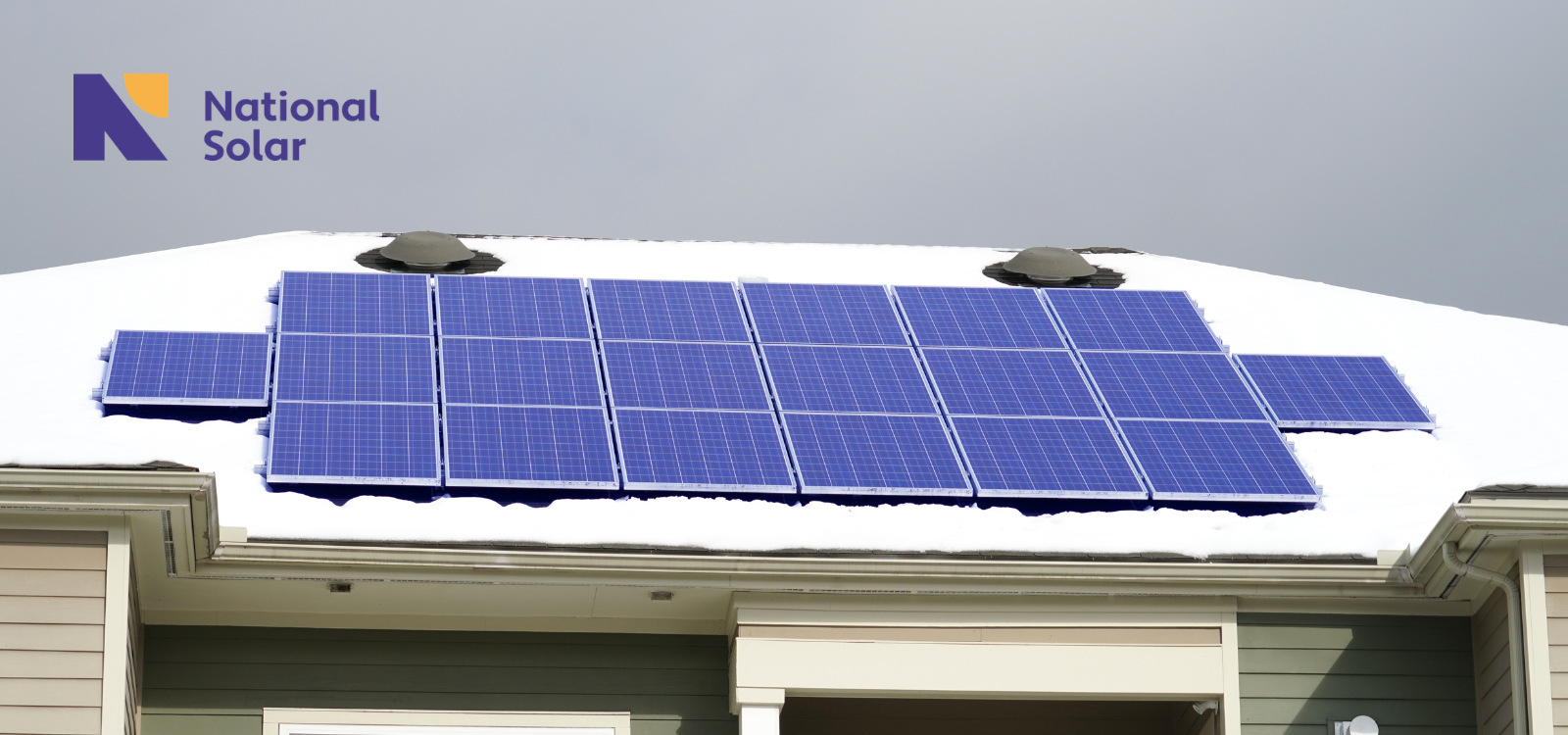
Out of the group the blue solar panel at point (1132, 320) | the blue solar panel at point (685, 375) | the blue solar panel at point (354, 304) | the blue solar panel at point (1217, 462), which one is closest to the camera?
the blue solar panel at point (1217, 462)

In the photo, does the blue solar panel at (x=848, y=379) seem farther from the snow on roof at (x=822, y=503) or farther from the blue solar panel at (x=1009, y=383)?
the snow on roof at (x=822, y=503)

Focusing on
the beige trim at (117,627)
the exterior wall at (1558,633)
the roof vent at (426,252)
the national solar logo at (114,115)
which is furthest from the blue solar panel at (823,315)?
the national solar logo at (114,115)

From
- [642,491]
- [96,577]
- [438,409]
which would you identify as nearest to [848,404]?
[642,491]

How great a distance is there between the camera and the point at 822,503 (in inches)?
515

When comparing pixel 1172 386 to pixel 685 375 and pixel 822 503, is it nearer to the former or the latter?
pixel 822 503

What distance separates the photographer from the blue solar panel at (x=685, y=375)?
14273 mm

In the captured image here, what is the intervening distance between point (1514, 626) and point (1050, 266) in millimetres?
7297

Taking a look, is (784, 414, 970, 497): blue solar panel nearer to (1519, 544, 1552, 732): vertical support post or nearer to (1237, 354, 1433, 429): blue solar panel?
(1237, 354, 1433, 429): blue solar panel

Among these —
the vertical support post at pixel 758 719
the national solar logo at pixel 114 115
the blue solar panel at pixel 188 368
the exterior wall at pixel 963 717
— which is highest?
the national solar logo at pixel 114 115

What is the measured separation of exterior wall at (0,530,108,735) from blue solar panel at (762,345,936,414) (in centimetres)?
562

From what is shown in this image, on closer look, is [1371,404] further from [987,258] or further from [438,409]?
[438,409]

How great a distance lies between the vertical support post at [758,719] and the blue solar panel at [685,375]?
9.59ft

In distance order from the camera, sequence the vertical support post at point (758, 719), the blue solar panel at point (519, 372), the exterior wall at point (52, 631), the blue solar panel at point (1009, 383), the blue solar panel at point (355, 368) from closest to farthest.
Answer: the exterior wall at point (52, 631), the vertical support post at point (758, 719), the blue solar panel at point (355, 368), the blue solar panel at point (519, 372), the blue solar panel at point (1009, 383)

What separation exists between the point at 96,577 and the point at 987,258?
11092 millimetres
